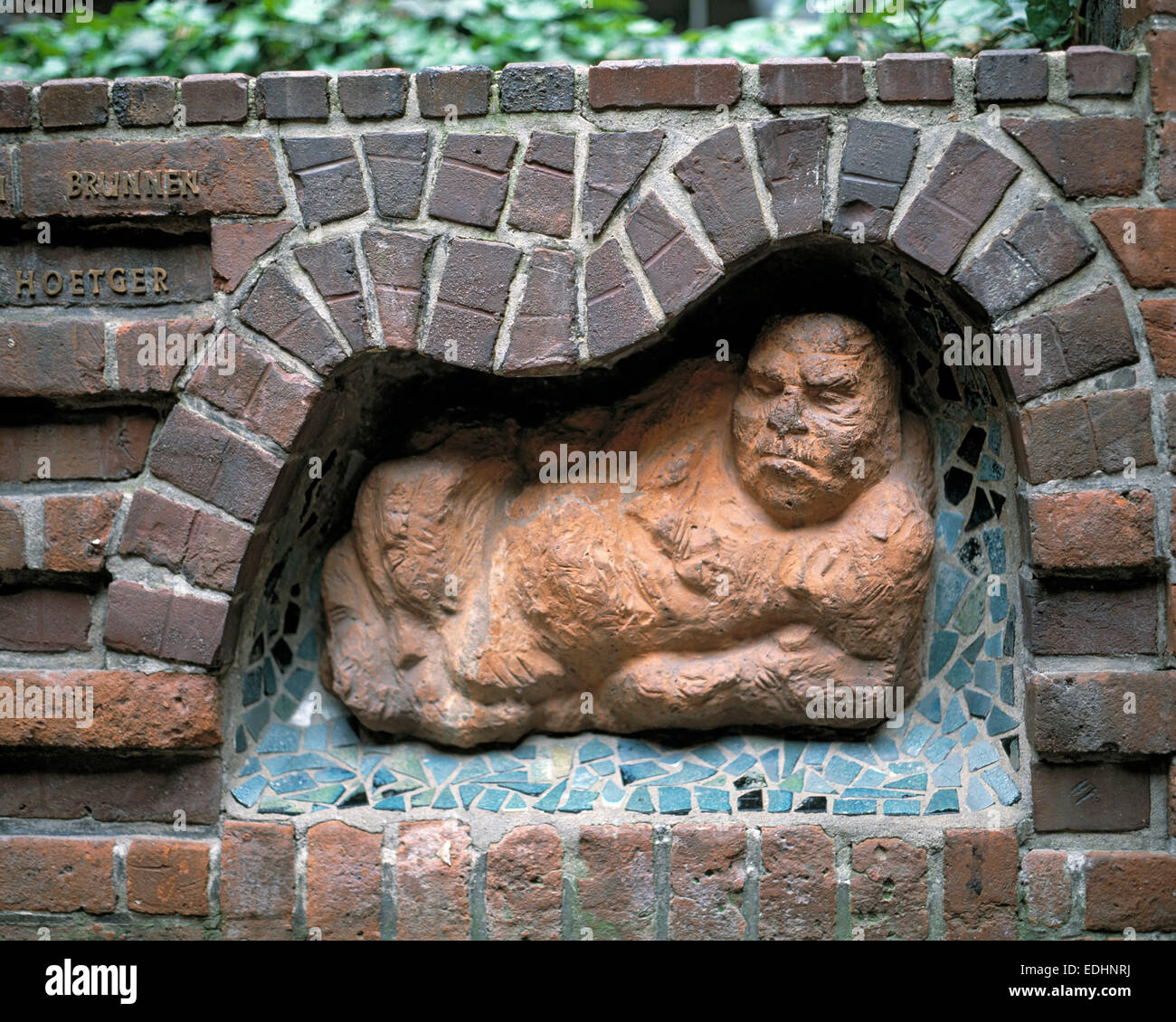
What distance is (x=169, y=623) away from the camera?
2.60 metres

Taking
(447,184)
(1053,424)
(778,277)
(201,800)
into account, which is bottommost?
(201,800)

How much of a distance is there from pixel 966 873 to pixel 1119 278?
4.41 ft

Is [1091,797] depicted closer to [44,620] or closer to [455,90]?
[455,90]

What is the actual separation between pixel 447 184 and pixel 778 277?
798 millimetres

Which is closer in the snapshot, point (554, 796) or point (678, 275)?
point (678, 275)

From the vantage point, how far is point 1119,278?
8.04 feet

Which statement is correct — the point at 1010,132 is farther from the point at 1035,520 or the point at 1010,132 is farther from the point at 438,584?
the point at 438,584

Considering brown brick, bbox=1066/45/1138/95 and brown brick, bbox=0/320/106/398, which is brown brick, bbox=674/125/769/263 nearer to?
brown brick, bbox=1066/45/1138/95

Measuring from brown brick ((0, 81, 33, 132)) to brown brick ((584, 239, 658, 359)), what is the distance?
1.32 m

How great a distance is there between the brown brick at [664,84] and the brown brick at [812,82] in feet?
0.24

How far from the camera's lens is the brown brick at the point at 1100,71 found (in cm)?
242

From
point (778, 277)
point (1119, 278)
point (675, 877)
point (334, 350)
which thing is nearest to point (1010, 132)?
point (1119, 278)

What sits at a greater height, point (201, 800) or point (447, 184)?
point (447, 184)

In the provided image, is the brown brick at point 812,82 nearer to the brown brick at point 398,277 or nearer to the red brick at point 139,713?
the brown brick at point 398,277
